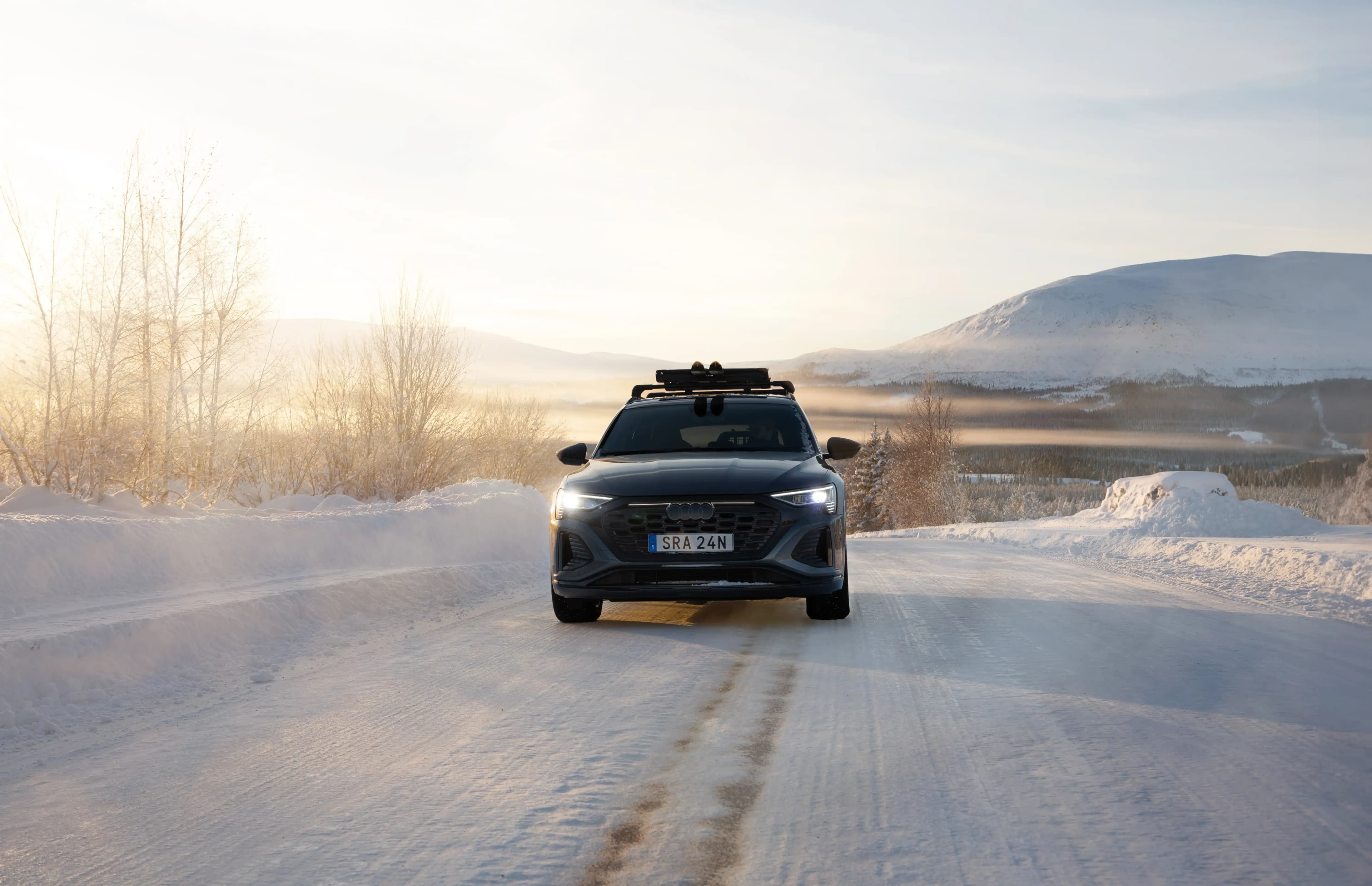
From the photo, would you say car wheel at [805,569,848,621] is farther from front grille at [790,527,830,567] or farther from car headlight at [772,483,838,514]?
car headlight at [772,483,838,514]

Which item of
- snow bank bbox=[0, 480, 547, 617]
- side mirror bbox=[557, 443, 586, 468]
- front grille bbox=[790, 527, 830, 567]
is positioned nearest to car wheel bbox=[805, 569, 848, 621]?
front grille bbox=[790, 527, 830, 567]

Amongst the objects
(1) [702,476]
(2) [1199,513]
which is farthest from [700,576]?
(2) [1199,513]

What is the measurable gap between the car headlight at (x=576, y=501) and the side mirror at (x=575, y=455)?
104 centimetres

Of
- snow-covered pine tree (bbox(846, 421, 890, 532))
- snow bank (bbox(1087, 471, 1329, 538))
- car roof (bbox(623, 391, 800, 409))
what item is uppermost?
car roof (bbox(623, 391, 800, 409))

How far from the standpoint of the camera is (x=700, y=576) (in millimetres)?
7613

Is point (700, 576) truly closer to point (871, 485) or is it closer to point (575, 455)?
point (575, 455)

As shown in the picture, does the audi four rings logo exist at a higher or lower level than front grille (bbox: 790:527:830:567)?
higher

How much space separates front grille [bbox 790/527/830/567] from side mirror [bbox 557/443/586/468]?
7.35 feet

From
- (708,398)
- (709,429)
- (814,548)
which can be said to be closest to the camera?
(814,548)

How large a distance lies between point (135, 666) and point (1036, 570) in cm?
1114

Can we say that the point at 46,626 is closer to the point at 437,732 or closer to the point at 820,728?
Answer: the point at 437,732

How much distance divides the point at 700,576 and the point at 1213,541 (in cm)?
1340

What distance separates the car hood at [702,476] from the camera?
777 cm

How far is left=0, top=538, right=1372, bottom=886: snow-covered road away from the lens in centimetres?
320
